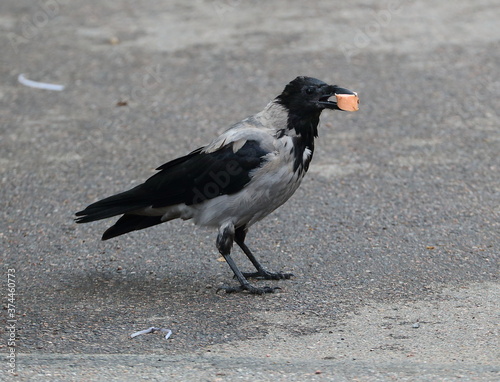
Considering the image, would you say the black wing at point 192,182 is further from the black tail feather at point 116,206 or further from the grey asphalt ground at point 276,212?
the grey asphalt ground at point 276,212

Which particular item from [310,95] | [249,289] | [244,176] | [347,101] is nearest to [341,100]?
[347,101]

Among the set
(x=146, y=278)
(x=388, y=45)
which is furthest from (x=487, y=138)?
(x=146, y=278)

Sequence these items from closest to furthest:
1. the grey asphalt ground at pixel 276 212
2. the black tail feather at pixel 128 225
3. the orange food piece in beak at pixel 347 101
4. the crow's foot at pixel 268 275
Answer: the grey asphalt ground at pixel 276 212 → the orange food piece in beak at pixel 347 101 → the crow's foot at pixel 268 275 → the black tail feather at pixel 128 225

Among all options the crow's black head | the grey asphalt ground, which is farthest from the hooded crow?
the grey asphalt ground

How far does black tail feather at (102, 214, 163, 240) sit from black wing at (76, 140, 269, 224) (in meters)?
0.02

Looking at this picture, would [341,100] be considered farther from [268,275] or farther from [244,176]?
[268,275]

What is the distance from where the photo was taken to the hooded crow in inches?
196

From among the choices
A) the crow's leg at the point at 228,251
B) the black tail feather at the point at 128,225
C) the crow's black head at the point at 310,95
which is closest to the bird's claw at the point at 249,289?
the crow's leg at the point at 228,251

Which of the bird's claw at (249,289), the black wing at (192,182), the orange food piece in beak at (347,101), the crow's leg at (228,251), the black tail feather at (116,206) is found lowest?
the bird's claw at (249,289)

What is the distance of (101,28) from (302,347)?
7358mm

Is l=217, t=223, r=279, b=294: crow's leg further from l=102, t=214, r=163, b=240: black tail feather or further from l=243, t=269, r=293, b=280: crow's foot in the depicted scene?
l=102, t=214, r=163, b=240: black tail feather

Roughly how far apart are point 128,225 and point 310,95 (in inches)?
53.9

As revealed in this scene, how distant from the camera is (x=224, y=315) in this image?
473 centimetres

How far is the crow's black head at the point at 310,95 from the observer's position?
4.99 metres
